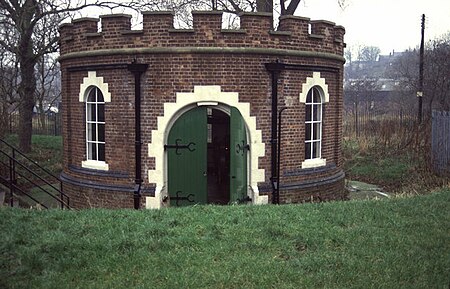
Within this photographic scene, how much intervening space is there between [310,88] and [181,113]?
130 inches

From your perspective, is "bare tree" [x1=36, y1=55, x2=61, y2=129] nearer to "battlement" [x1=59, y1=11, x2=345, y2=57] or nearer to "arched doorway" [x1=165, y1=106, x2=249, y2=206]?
"battlement" [x1=59, y1=11, x2=345, y2=57]

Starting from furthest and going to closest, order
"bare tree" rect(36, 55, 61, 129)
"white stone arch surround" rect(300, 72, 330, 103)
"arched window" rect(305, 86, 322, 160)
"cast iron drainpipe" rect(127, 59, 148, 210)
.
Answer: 1. "bare tree" rect(36, 55, 61, 129)
2. "arched window" rect(305, 86, 322, 160)
3. "white stone arch surround" rect(300, 72, 330, 103)
4. "cast iron drainpipe" rect(127, 59, 148, 210)

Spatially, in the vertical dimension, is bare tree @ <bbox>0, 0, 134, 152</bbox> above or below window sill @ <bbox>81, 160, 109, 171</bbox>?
above

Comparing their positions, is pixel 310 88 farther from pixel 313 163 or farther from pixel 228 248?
pixel 228 248

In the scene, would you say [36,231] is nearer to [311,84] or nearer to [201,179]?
[201,179]

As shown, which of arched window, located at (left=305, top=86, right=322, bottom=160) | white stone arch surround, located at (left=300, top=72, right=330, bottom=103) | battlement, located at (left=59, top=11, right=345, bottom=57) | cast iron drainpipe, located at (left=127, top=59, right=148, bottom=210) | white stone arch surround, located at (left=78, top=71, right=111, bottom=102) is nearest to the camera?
battlement, located at (left=59, top=11, right=345, bottom=57)

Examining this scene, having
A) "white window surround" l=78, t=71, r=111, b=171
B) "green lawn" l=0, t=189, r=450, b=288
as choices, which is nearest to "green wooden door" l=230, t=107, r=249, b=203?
"green lawn" l=0, t=189, r=450, b=288

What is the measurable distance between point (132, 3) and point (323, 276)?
19.4 m

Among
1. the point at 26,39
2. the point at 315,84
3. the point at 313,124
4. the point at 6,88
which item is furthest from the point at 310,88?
the point at 6,88

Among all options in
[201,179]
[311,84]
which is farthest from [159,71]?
[311,84]

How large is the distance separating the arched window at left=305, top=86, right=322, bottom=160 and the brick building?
0.26 m

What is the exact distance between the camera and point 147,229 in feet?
22.5

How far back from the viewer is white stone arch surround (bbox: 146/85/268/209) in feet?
34.9

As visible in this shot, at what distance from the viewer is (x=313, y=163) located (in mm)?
11906
